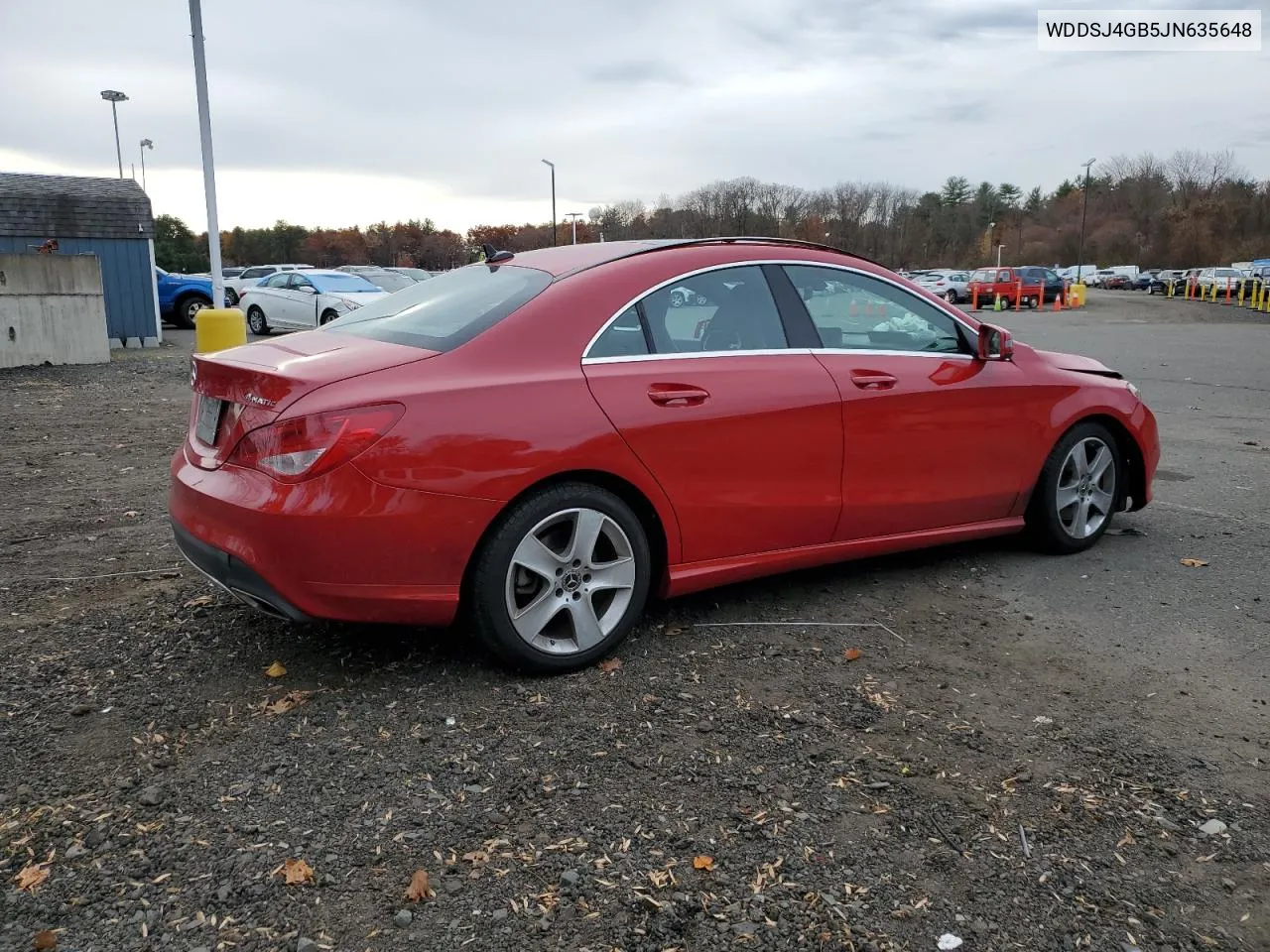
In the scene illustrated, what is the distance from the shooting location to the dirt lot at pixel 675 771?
A: 2.37m

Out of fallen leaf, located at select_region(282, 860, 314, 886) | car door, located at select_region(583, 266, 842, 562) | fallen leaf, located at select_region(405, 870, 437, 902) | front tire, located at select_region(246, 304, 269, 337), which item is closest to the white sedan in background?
front tire, located at select_region(246, 304, 269, 337)

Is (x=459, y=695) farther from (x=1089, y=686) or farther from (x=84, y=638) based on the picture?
(x=1089, y=686)

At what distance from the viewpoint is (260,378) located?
3.40 metres

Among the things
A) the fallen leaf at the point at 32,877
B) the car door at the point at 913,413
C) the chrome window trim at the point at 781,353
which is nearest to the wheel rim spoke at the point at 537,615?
the chrome window trim at the point at 781,353

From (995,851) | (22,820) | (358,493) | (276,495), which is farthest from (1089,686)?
(22,820)

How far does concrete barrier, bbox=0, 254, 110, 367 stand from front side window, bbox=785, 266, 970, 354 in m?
13.6

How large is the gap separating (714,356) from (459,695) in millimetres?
1632

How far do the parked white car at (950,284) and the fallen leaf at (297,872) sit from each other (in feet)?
142

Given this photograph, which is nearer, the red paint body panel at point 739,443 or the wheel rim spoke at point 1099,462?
the red paint body panel at point 739,443

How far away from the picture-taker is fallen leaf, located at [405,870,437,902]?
2420 millimetres

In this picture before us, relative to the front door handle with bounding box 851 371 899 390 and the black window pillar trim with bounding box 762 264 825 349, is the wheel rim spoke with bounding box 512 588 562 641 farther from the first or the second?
the front door handle with bounding box 851 371 899 390

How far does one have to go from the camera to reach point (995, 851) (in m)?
2.62

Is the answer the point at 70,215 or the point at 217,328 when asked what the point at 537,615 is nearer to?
the point at 217,328

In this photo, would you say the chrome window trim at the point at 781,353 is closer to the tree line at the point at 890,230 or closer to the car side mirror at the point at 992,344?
the car side mirror at the point at 992,344
